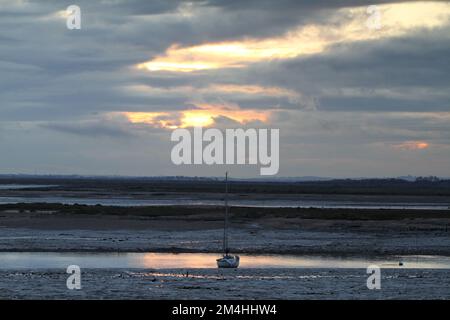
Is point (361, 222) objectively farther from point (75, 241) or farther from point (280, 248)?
point (75, 241)

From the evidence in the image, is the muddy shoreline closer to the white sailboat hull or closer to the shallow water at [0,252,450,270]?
the shallow water at [0,252,450,270]

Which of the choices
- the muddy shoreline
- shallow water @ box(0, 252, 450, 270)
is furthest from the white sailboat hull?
the muddy shoreline

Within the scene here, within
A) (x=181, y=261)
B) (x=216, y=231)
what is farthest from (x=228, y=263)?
(x=216, y=231)

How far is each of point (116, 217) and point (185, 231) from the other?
14.7m

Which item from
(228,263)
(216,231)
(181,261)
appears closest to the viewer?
(228,263)

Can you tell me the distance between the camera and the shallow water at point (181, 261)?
127ft

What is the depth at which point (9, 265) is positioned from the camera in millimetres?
38062

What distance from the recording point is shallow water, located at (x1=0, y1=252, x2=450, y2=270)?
38812 millimetres

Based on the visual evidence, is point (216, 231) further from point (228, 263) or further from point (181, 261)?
point (228, 263)

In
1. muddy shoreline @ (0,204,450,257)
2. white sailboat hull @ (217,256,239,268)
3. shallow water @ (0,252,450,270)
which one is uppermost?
muddy shoreline @ (0,204,450,257)

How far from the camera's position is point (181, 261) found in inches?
1629
